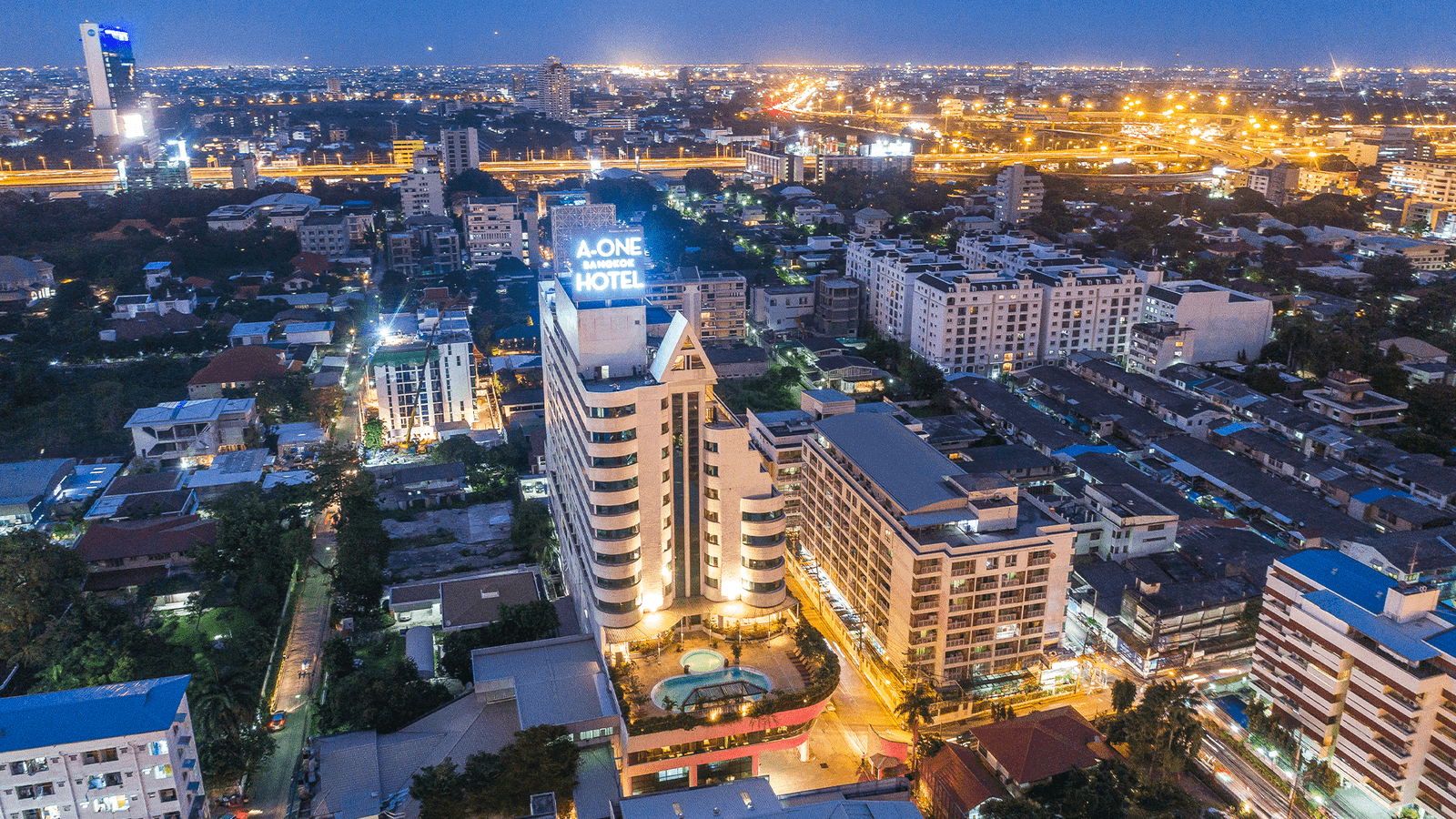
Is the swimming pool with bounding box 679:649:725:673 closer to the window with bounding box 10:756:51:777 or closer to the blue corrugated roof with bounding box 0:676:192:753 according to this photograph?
the blue corrugated roof with bounding box 0:676:192:753

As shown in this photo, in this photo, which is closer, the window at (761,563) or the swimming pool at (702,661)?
the swimming pool at (702,661)

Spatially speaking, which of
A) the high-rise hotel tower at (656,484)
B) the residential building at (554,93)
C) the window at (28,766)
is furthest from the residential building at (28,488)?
the residential building at (554,93)

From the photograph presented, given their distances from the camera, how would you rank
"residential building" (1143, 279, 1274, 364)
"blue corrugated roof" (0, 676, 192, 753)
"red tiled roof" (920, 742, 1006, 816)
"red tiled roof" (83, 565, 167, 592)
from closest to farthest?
"blue corrugated roof" (0, 676, 192, 753) < "red tiled roof" (920, 742, 1006, 816) < "red tiled roof" (83, 565, 167, 592) < "residential building" (1143, 279, 1274, 364)

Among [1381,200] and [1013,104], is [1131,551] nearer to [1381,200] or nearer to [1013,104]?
[1381,200]

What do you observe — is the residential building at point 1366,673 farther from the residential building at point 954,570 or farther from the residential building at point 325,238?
the residential building at point 325,238

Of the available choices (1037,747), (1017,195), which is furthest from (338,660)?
(1017,195)

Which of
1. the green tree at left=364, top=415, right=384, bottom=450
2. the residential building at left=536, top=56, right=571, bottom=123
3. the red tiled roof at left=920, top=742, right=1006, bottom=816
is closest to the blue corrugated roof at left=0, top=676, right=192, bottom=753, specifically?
the red tiled roof at left=920, top=742, right=1006, bottom=816
